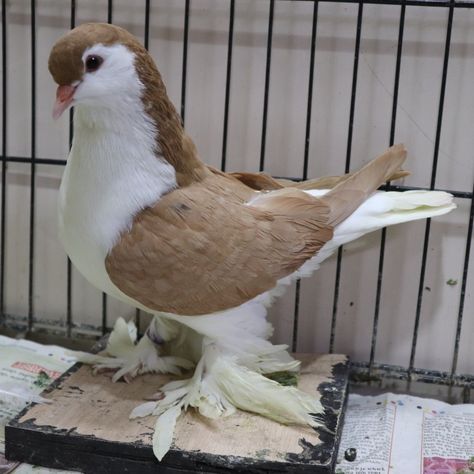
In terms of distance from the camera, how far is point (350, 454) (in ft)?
4.22

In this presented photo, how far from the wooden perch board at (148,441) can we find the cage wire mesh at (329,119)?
1.10ft

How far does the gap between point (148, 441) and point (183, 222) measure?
0.37 meters

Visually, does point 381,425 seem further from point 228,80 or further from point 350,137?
point 228,80

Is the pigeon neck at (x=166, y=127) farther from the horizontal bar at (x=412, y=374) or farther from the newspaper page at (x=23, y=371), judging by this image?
the horizontal bar at (x=412, y=374)

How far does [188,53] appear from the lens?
152 cm

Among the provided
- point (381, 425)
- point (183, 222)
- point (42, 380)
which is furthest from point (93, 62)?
point (381, 425)

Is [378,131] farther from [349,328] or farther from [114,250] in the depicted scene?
[114,250]

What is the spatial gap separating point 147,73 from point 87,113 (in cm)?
11

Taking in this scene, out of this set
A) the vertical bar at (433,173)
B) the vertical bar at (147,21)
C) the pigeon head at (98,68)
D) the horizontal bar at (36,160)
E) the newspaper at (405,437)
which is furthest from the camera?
the horizontal bar at (36,160)

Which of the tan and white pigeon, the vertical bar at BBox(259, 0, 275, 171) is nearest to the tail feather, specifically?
the tan and white pigeon

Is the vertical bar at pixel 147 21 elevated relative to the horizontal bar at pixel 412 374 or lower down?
elevated

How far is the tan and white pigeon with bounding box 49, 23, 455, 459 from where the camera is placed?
1089mm

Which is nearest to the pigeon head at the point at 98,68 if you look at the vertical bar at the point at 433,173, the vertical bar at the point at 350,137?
the vertical bar at the point at 350,137

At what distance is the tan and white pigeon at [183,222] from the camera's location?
1.09 m
